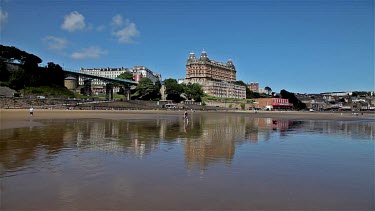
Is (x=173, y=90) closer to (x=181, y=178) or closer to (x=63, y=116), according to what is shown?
(x=63, y=116)

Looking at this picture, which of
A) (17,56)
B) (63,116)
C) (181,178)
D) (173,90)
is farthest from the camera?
(173,90)

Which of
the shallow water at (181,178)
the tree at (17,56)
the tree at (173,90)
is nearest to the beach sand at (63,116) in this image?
the shallow water at (181,178)

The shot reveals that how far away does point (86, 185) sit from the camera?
816 centimetres

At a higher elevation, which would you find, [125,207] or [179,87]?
[179,87]

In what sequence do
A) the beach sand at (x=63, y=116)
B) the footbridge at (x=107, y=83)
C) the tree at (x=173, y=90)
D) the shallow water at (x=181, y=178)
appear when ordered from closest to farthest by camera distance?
the shallow water at (x=181, y=178) → the beach sand at (x=63, y=116) → the footbridge at (x=107, y=83) → the tree at (x=173, y=90)

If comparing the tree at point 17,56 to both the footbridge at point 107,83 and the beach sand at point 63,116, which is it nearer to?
the footbridge at point 107,83

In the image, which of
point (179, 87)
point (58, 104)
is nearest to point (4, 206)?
point (58, 104)

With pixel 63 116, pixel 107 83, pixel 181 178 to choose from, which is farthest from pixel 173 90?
pixel 181 178

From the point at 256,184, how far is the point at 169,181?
2.49m

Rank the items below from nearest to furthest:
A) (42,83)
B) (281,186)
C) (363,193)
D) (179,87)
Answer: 1. (363,193)
2. (281,186)
3. (42,83)
4. (179,87)

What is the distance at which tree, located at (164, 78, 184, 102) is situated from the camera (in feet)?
477

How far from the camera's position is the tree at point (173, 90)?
477 ft

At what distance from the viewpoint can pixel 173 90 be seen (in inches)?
5743

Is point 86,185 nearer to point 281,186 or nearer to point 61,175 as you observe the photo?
point 61,175
